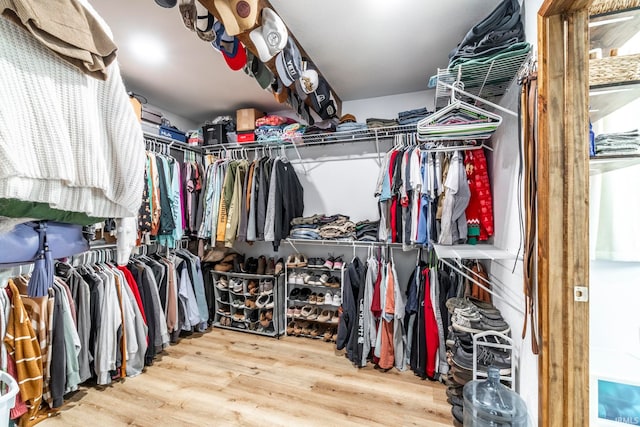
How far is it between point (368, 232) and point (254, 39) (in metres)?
1.76

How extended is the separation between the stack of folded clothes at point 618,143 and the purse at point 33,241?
161cm

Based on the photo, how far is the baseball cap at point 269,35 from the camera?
1510 millimetres

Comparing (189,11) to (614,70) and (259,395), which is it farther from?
(259,395)

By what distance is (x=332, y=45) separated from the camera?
6.56 feet

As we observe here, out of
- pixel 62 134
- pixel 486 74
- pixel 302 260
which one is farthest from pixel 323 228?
pixel 62 134

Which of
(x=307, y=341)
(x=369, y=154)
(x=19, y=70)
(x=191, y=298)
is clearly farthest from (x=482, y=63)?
(x=191, y=298)

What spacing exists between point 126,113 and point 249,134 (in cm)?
262

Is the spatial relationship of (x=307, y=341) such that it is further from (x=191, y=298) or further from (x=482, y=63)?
(x=482, y=63)

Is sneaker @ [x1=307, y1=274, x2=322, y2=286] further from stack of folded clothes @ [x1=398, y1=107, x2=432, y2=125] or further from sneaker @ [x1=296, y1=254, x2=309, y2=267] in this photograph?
stack of folded clothes @ [x1=398, y1=107, x2=432, y2=125]

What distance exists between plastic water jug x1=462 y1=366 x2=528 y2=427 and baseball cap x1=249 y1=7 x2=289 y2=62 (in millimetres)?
2051

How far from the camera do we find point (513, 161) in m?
1.56

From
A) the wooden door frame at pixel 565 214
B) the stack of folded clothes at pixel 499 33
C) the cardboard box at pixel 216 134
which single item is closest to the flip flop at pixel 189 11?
the stack of folded clothes at pixel 499 33

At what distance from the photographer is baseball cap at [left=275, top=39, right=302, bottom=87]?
1761 mm

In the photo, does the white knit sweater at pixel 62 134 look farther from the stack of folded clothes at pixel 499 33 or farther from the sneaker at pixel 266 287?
the sneaker at pixel 266 287
